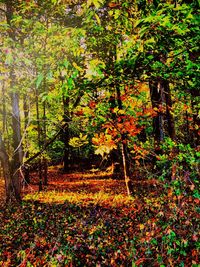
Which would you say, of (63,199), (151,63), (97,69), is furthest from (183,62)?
(63,199)

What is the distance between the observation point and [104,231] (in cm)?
792

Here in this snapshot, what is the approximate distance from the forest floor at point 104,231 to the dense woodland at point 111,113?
0.12 ft

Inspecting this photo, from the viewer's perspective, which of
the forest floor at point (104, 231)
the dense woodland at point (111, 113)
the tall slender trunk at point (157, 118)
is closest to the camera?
the dense woodland at point (111, 113)

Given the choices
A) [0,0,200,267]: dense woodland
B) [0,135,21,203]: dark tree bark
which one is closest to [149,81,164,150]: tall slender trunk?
[0,0,200,267]: dense woodland

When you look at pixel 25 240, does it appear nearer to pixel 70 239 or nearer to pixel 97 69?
pixel 70 239

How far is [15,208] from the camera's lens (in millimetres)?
11820

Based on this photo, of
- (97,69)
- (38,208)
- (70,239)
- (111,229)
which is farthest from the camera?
(38,208)

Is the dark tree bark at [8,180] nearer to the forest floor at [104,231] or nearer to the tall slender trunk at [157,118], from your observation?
the forest floor at [104,231]

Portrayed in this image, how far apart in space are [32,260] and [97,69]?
516 cm

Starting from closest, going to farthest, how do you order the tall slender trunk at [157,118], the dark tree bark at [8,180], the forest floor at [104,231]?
the forest floor at [104,231]
the tall slender trunk at [157,118]
the dark tree bark at [8,180]

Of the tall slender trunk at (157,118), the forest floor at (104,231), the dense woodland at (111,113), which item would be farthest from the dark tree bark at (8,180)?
the tall slender trunk at (157,118)

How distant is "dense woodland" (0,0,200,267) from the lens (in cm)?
405

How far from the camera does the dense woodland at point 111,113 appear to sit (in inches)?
159

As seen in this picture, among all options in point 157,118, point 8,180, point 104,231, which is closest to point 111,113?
point 157,118
